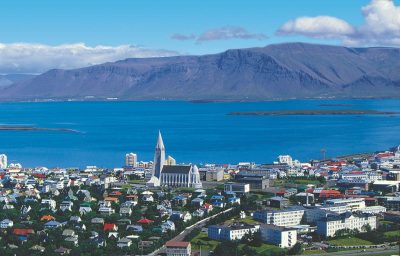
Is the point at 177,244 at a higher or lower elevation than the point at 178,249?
higher

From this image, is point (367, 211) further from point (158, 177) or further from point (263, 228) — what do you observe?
point (158, 177)

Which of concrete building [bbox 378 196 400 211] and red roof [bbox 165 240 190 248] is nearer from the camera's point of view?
red roof [bbox 165 240 190 248]

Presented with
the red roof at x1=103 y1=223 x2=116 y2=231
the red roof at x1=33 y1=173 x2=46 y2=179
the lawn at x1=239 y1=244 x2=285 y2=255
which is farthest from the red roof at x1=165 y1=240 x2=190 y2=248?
the red roof at x1=33 y1=173 x2=46 y2=179

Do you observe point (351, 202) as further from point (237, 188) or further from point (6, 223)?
point (6, 223)

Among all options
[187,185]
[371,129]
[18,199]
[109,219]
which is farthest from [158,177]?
[371,129]

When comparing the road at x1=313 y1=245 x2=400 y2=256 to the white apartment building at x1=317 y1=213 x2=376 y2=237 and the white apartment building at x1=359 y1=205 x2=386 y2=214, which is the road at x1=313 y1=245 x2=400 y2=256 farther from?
the white apartment building at x1=359 y1=205 x2=386 y2=214

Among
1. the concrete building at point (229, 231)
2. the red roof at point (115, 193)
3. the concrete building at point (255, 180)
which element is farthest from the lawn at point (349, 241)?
the red roof at point (115, 193)

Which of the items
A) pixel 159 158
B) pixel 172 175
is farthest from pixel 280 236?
pixel 159 158
